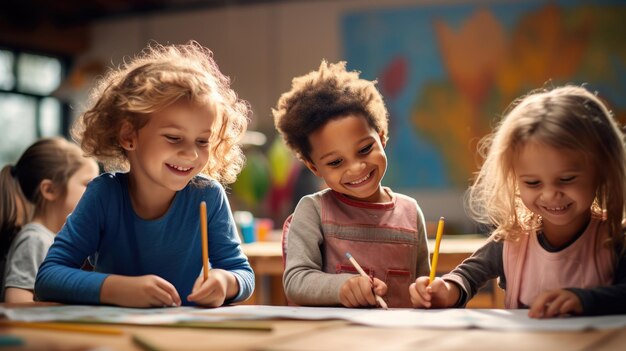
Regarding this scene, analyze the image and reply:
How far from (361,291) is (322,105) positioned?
468 mm

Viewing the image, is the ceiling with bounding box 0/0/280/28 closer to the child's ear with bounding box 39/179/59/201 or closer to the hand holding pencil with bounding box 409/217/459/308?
the child's ear with bounding box 39/179/59/201

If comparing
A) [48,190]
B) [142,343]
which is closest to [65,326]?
[142,343]

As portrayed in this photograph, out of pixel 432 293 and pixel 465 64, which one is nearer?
pixel 432 293

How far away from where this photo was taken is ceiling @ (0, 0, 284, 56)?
25.5 ft

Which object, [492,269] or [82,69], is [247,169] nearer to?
[492,269]

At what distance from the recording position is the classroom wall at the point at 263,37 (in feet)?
24.0

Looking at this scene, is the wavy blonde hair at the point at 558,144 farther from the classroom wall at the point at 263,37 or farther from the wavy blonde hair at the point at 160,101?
the classroom wall at the point at 263,37

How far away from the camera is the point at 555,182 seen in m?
1.28

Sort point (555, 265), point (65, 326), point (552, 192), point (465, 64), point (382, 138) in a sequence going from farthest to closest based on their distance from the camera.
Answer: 1. point (465, 64)
2. point (382, 138)
3. point (555, 265)
4. point (552, 192)
5. point (65, 326)

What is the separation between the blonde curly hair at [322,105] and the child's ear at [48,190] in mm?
869

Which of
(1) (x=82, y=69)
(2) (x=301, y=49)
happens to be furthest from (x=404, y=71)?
(1) (x=82, y=69)

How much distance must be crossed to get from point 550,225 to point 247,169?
3141 millimetres

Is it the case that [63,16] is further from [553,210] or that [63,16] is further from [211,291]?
[553,210]

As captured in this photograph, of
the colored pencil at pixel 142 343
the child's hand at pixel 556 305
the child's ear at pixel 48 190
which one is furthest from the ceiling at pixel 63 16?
the colored pencil at pixel 142 343
